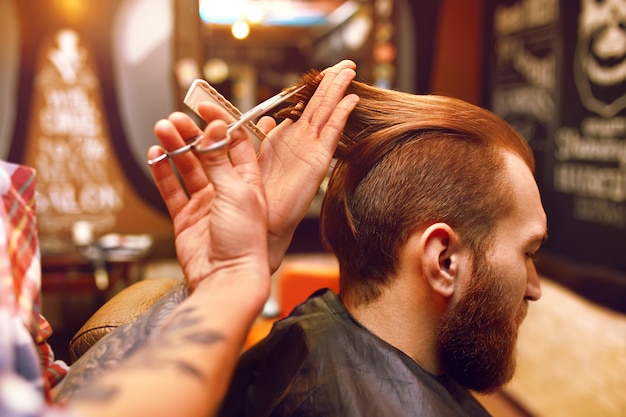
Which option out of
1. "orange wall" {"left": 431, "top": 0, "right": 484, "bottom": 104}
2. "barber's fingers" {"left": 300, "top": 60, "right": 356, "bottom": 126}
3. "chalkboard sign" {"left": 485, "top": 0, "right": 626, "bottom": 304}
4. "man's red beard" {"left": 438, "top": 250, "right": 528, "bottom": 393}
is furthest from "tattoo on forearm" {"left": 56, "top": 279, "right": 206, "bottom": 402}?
"orange wall" {"left": 431, "top": 0, "right": 484, "bottom": 104}

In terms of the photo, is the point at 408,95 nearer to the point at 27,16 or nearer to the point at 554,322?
the point at 554,322

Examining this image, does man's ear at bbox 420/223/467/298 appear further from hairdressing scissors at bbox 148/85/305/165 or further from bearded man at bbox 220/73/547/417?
hairdressing scissors at bbox 148/85/305/165

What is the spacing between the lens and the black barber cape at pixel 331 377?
3.51 feet

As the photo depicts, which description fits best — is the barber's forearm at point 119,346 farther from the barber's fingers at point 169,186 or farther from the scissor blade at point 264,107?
the scissor blade at point 264,107

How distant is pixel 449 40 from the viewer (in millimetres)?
5090

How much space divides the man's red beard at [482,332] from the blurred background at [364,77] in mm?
1926

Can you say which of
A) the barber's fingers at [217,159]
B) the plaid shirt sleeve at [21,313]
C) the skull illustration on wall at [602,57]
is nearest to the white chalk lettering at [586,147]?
the skull illustration on wall at [602,57]

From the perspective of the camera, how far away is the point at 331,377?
1.10 m

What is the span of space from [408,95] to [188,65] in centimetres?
312

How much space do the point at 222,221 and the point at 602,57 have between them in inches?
120

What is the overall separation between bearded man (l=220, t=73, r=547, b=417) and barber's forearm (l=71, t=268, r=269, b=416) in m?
0.40

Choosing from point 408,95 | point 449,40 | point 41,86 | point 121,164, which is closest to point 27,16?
point 41,86

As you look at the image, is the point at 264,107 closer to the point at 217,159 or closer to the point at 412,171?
the point at 217,159

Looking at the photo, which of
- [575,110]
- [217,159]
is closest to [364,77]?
[575,110]
